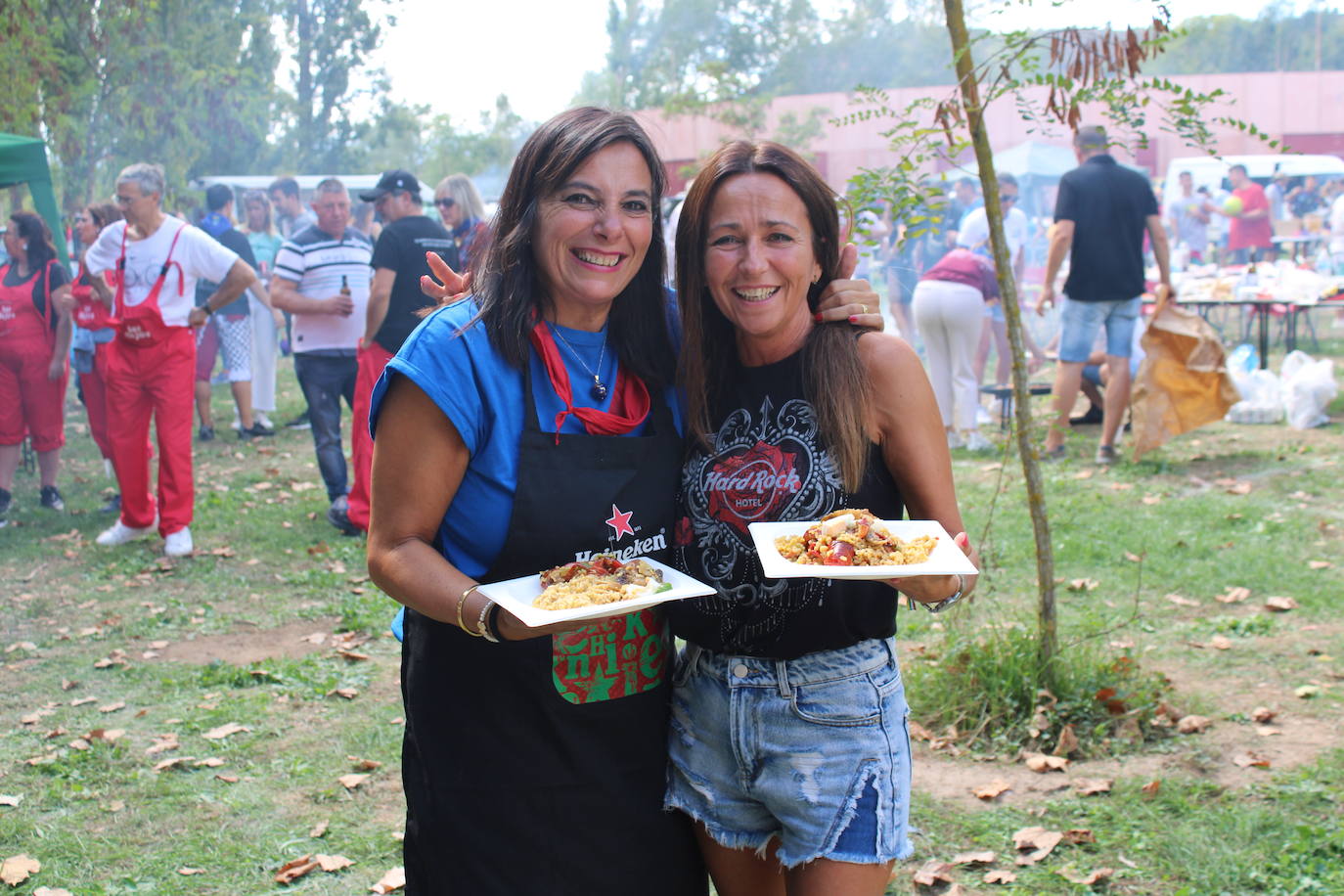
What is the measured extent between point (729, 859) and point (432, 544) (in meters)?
0.91

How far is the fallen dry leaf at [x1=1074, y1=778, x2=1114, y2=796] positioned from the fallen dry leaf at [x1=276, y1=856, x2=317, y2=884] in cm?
259

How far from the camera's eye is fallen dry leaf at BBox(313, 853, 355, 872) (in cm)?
370

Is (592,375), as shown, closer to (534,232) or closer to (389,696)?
(534,232)

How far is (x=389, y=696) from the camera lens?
5195mm

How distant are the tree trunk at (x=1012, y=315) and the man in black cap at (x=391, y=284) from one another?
13.4 feet

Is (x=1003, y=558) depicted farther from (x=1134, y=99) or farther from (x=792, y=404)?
(x=792, y=404)

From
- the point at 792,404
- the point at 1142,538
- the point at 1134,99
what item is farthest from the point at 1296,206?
the point at 792,404

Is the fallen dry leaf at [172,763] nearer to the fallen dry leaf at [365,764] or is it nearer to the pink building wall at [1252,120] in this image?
the fallen dry leaf at [365,764]

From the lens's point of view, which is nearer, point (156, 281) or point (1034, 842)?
point (1034, 842)

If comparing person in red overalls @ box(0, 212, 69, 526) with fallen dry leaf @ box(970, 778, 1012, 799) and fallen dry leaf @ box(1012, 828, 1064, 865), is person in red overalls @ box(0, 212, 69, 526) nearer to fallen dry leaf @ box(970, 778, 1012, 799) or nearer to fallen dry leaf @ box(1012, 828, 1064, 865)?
fallen dry leaf @ box(970, 778, 1012, 799)

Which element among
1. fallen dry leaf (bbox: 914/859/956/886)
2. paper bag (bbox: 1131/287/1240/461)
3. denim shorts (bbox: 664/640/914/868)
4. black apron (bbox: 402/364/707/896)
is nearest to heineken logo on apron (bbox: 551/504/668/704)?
black apron (bbox: 402/364/707/896)

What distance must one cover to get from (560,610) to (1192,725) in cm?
331

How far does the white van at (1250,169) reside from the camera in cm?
1942

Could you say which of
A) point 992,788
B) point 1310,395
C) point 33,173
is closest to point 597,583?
point 992,788
